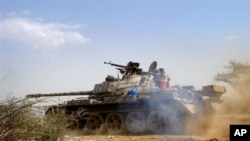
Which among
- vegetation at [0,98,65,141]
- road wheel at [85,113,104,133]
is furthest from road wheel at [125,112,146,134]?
vegetation at [0,98,65,141]

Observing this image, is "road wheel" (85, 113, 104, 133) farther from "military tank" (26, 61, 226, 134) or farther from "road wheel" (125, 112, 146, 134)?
"road wheel" (125, 112, 146, 134)


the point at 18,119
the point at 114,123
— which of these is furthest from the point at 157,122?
the point at 18,119

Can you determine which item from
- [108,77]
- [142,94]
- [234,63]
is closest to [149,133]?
[142,94]

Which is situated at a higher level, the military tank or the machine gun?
the machine gun

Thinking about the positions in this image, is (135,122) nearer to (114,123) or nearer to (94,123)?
(114,123)

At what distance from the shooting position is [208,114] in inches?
586

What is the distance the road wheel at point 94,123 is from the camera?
60.0 ft

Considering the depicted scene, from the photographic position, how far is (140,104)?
53.7ft

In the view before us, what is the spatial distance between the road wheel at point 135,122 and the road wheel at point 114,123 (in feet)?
1.24

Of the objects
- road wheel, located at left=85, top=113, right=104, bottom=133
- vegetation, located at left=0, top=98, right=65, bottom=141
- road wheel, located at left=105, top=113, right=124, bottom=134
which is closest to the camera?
vegetation, located at left=0, top=98, right=65, bottom=141

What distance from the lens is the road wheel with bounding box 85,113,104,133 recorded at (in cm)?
1830

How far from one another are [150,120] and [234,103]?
4963mm

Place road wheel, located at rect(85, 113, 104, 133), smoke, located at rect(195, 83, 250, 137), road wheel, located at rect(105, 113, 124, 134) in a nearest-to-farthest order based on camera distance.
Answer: smoke, located at rect(195, 83, 250, 137) < road wheel, located at rect(105, 113, 124, 134) < road wheel, located at rect(85, 113, 104, 133)

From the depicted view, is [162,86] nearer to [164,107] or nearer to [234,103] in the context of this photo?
[164,107]
